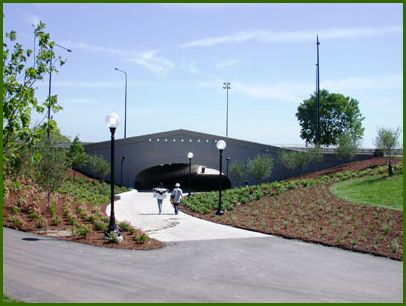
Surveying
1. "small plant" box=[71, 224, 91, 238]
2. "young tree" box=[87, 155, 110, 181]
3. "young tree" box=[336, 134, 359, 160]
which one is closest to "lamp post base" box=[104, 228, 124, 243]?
"small plant" box=[71, 224, 91, 238]

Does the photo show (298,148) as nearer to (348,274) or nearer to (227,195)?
(227,195)

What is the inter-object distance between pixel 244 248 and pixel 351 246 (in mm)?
3864

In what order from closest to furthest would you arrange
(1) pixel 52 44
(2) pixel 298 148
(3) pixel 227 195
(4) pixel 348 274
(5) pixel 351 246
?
(1) pixel 52 44
(4) pixel 348 274
(5) pixel 351 246
(3) pixel 227 195
(2) pixel 298 148

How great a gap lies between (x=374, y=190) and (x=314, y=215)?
263 inches

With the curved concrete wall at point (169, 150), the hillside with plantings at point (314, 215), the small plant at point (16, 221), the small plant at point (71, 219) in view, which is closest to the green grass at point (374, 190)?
the hillside with plantings at point (314, 215)

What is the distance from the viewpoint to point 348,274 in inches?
481

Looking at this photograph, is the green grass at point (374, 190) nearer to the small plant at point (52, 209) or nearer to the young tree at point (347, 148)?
the young tree at point (347, 148)

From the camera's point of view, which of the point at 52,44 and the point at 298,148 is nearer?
the point at 52,44

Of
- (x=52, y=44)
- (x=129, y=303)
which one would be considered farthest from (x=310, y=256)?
(x=52, y=44)

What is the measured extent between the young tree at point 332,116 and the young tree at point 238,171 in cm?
3687

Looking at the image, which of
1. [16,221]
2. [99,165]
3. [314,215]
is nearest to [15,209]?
[16,221]

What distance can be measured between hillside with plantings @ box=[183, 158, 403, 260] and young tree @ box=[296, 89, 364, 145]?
49590 mm

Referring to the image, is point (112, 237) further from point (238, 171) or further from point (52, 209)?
point (238, 171)

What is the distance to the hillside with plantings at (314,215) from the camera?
54.9 feet
